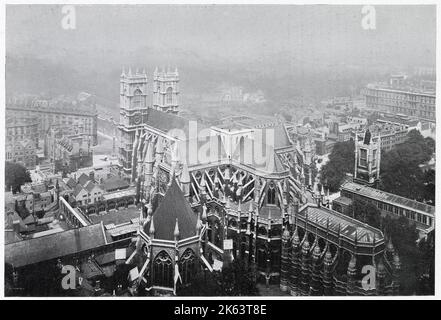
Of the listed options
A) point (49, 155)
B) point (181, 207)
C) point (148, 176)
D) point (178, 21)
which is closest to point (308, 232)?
point (181, 207)

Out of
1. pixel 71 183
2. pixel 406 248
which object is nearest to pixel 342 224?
pixel 406 248

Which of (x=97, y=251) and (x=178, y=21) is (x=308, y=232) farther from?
(x=178, y=21)

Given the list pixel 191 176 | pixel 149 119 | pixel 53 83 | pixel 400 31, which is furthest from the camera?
pixel 149 119

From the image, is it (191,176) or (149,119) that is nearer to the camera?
(191,176)

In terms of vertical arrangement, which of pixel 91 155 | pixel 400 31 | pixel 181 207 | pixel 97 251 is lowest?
pixel 97 251

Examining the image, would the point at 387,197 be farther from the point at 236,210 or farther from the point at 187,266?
the point at 187,266

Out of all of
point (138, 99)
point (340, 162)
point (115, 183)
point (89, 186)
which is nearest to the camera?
point (89, 186)
